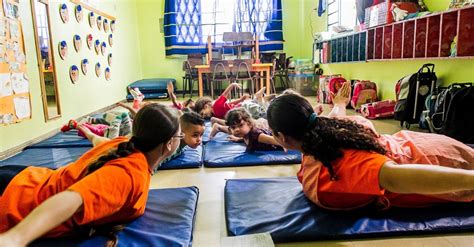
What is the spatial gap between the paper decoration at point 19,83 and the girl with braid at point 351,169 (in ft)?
9.62

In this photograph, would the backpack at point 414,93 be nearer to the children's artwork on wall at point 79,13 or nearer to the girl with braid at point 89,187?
the girl with braid at point 89,187

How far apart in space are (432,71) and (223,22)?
237 inches

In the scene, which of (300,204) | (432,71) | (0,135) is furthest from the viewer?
(432,71)

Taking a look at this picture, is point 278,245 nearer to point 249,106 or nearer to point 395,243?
point 395,243

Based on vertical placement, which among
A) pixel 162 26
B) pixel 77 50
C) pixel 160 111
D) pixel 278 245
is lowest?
pixel 278 245

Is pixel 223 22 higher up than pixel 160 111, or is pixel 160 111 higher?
pixel 223 22

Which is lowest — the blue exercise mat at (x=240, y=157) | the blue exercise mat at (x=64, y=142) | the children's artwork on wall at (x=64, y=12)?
the blue exercise mat at (x=240, y=157)

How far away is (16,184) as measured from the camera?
4.49ft

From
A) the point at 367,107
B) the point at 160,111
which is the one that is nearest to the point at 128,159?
the point at 160,111

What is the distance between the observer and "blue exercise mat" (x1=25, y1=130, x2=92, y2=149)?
3402mm

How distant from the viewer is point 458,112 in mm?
3186

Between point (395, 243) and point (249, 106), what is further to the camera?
point (249, 106)

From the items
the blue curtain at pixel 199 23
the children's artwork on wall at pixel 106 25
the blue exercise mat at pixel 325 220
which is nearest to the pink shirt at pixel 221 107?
the blue exercise mat at pixel 325 220

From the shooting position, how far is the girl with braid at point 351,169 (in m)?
1.19
